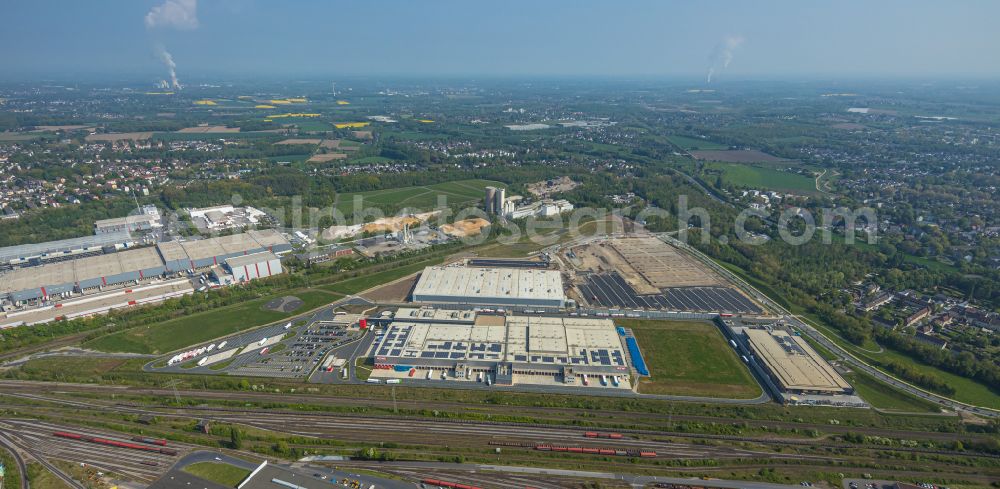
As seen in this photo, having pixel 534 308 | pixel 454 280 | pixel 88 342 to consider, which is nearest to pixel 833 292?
pixel 534 308

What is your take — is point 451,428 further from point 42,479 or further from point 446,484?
point 42,479

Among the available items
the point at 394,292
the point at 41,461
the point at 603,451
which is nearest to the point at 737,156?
the point at 394,292

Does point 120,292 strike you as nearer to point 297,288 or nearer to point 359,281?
point 297,288

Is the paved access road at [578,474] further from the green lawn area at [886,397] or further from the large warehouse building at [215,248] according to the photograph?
the large warehouse building at [215,248]

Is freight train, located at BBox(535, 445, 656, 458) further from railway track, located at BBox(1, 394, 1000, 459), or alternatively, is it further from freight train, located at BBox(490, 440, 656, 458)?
railway track, located at BBox(1, 394, 1000, 459)

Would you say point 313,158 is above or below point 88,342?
above

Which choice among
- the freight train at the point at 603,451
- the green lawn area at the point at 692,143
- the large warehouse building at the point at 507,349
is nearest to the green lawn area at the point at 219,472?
the large warehouse building at the point at 507,349
